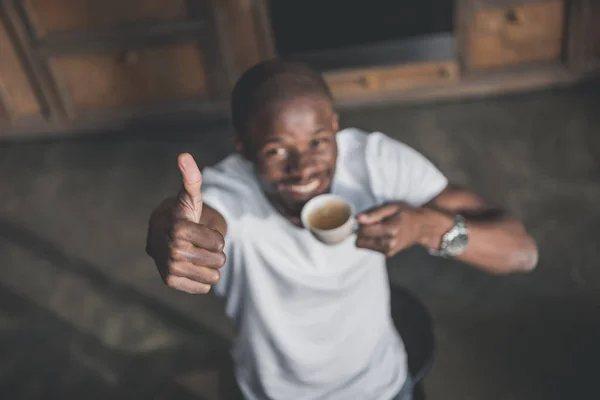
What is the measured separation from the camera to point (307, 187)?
1337mm

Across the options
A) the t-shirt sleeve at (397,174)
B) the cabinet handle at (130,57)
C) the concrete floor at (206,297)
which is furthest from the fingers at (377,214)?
the cabinet handle at (130,57)

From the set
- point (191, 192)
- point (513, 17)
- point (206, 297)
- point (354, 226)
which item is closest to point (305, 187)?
point (354, 226)

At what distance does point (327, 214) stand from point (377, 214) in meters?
0.12

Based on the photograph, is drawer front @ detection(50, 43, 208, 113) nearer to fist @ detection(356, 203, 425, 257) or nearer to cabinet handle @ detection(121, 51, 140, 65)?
cabinet handle @ detection(121, 51, 140, 65)

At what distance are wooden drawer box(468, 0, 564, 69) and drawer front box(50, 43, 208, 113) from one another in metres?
1.37

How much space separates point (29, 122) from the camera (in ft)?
12.2

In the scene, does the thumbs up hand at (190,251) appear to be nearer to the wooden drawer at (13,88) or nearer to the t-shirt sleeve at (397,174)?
the t-shirt sleeve at (397,174)

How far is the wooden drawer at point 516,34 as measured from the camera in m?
3.24

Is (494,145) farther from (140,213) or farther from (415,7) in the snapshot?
(140,213)

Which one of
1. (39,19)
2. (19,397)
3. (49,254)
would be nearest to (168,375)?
(19,397)

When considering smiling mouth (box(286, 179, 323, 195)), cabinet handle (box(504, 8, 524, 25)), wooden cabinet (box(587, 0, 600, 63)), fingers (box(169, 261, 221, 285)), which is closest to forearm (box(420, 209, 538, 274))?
smiling mouth (box(286, 179, 323, 195))

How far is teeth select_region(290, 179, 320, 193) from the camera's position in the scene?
1.33 metres

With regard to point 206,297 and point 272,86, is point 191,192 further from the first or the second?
point 206,297

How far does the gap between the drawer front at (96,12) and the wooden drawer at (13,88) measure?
209mm
